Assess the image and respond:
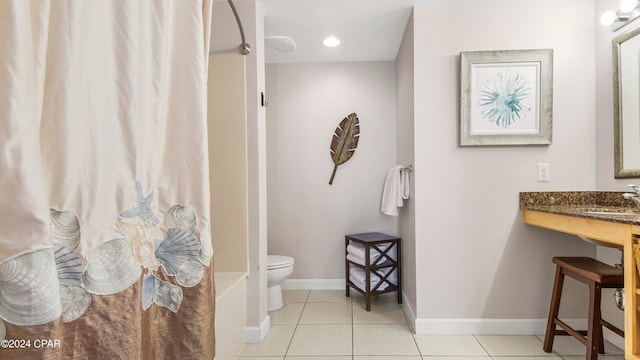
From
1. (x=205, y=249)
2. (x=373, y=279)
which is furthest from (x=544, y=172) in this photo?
(x=205, y=249)

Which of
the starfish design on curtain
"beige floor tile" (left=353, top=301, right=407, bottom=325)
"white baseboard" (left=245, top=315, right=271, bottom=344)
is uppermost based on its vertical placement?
the starfish design on curtain

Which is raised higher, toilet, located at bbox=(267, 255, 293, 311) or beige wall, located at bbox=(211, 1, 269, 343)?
beige wall, located at bbox=(211, 1, 269, 343)

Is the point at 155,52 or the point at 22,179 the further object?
the point at 155,52

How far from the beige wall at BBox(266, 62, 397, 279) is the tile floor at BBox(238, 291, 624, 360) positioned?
2.77ft

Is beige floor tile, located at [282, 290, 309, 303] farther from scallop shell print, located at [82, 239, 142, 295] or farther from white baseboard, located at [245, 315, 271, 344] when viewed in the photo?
scallop shell print, located at [82, 239, 142, 295]

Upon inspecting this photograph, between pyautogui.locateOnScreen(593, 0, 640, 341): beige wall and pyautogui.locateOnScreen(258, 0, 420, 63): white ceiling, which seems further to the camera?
pyautogui.locateOnScreen(258, 0, 420, 63): white ceiling

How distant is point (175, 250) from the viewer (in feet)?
3.24

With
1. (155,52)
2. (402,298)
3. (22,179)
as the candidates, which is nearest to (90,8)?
(155,52)

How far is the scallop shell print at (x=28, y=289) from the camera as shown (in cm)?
56

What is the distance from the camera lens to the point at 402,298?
298 centimetres

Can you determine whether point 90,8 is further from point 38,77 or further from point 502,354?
point 502,354

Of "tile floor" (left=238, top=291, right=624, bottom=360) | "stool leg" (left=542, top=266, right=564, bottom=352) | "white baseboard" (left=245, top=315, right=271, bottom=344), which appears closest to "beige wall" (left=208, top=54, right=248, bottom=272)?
"white baseboard" (left=245, top=315, right=271, bottom=344)

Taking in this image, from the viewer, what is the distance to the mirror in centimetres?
198

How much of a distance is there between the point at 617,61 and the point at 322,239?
261 centimetres
